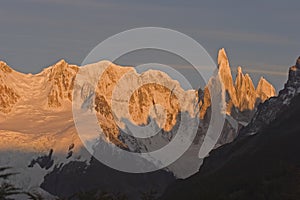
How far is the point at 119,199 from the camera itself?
152m

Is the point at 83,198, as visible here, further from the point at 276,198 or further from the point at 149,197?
the point at 149,197

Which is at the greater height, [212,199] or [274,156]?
[274,156]

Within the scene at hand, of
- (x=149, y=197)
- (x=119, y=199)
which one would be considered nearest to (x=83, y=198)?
(x=119, y=199)

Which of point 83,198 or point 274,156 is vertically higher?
point 274,156

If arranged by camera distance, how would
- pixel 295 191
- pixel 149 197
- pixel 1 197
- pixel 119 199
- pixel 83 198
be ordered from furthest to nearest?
1. pixel 149 197
2. pixel 119 199
3. pixel 295 191
4. pixel 83 198
5. pixel 1 197

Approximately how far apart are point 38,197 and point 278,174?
99.5m

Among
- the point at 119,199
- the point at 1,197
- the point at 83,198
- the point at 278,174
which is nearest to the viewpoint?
the point at 1,197

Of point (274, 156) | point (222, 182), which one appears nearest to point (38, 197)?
point (222, 182)

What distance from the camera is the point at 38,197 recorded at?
70938 mm

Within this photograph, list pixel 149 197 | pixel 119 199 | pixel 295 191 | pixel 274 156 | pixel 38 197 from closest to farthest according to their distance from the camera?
pixel 38 197 < pixel 295 191 < pixel 119 199 < pixel 149 197 < pixel 274 156

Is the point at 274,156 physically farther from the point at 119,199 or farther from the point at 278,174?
the point at 119,199

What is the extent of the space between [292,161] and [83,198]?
234 feet

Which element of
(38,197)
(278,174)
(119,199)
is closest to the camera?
(38,197)

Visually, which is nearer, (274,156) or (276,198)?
(276,198)
